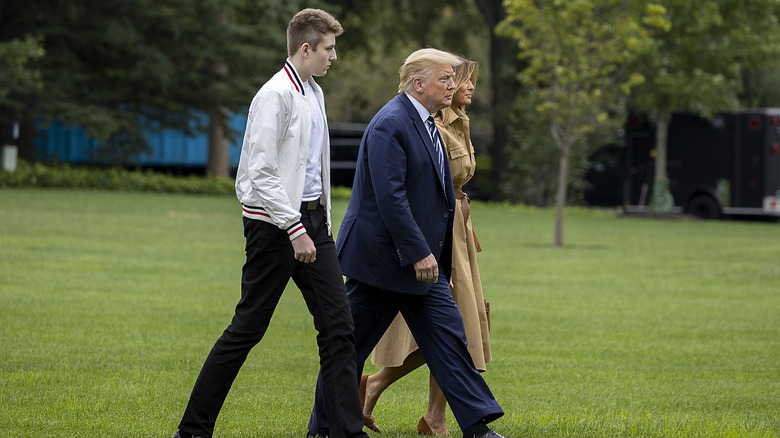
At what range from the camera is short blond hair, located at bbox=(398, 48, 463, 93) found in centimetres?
527

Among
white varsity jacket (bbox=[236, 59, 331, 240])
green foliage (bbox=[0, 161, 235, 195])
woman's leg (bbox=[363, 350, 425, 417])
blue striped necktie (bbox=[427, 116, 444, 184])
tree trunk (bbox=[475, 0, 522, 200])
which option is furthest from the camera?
tree trunk (bbox=[475, 0, 522, 200])

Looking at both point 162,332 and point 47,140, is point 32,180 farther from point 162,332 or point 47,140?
point 162,332

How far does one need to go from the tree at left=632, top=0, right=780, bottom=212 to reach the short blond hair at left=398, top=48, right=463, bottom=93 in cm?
2465

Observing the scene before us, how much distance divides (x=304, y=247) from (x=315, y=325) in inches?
16.1

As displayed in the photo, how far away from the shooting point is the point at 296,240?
15.8ft

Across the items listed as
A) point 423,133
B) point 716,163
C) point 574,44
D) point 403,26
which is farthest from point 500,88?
point 423,133

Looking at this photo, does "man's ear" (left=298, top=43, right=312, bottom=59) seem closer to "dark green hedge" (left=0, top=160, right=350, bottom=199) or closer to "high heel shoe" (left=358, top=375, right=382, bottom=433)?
"high heel shoe" (left=358, top=375, right=382, bottom=433)

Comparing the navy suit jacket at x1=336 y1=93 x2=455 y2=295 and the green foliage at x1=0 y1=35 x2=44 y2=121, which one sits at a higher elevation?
the green foliage at x1=0 y1=35 x2=44 y2=121

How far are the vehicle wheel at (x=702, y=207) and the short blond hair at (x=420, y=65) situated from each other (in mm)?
26037

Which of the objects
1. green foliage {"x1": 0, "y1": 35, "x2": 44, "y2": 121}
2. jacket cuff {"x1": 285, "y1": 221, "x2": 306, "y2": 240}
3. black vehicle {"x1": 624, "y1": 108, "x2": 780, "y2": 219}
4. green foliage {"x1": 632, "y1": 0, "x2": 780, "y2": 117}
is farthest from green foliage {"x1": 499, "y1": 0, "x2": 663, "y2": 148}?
jacket cuff {"x1": 285, "y1": 221, "x2": 306, "y2": 240}

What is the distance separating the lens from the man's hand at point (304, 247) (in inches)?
189

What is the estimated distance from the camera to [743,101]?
33.8 m

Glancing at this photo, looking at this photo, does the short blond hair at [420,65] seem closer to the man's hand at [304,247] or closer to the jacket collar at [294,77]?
the jacket collar at [294,77]

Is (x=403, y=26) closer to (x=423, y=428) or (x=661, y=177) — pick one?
(x=661, y=177)
